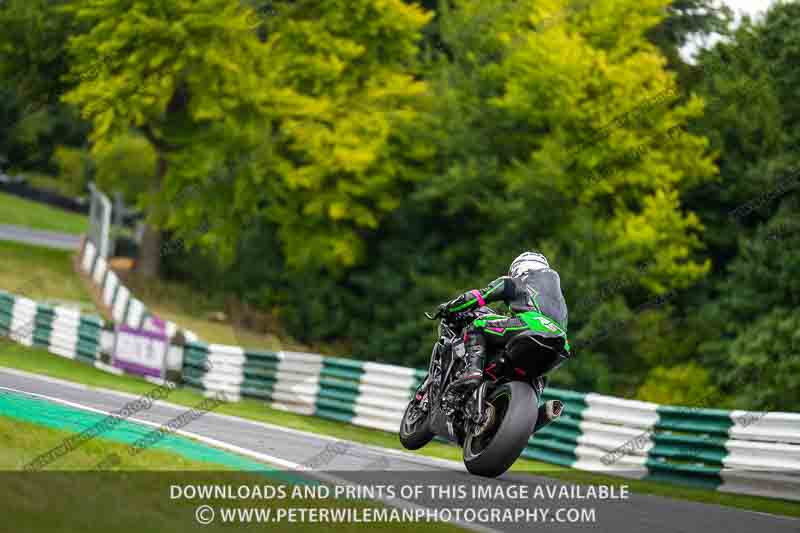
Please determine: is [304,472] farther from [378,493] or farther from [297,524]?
[297,524]

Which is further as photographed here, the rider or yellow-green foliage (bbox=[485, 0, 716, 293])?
yellow-green foliage (bbox=[485, 0, 716, 293])

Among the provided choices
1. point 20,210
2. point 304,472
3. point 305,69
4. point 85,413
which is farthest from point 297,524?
point 20,210

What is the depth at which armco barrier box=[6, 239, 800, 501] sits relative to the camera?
1342 cm

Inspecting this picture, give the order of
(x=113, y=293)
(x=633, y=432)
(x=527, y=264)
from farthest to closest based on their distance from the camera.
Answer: (x=113, y=293)
(x=633, y=432)
(x=527, y=264)

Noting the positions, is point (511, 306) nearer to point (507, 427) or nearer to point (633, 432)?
point (507, 427)

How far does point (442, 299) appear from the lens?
39.2 meters

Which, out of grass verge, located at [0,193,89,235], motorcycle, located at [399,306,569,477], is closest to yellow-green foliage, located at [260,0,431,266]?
grass verge, located at [0,193,89,235]

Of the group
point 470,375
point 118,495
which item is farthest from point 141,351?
point 118,495

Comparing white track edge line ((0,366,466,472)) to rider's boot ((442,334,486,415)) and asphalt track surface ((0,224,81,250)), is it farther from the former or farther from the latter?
asphalt track surface ((0,224,81,250))

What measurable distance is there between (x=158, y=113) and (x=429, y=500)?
2964cm

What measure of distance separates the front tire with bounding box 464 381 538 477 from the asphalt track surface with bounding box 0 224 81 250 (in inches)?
1557

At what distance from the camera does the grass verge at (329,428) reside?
1288 cm

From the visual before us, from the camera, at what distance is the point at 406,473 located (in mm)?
11180

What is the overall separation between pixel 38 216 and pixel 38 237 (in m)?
9.92
